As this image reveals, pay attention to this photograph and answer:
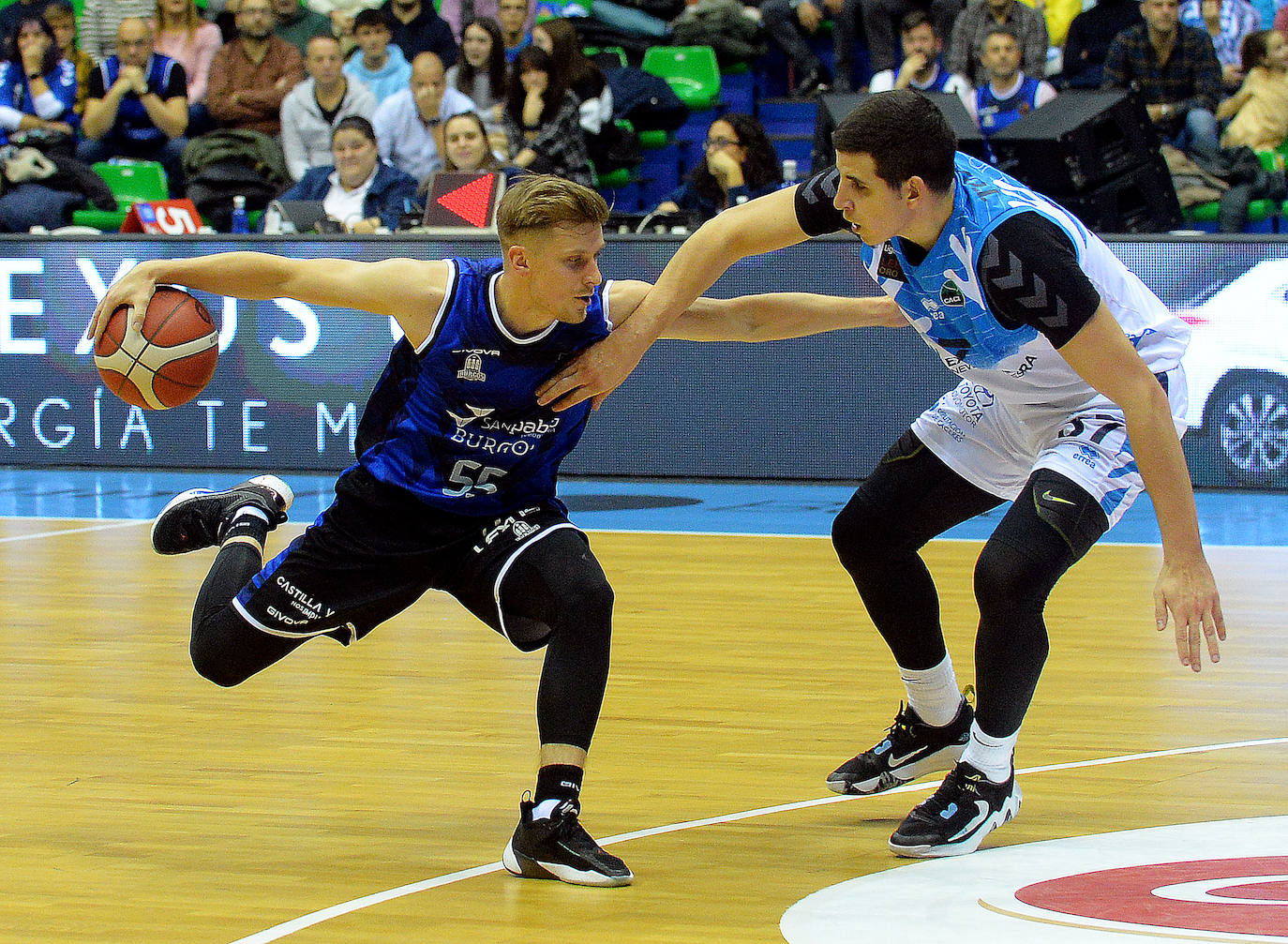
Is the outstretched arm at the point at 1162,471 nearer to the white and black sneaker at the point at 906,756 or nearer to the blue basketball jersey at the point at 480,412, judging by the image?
the white and black sneaker at the point at 906,756

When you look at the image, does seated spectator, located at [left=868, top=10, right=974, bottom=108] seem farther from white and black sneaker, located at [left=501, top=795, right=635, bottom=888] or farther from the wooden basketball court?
white and black sneaker, located at [left=501, top=795, right=635, bottom=888]

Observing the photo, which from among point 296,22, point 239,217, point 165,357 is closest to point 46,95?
point 296,22

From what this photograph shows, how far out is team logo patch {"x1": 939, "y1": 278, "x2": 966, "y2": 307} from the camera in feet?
12.4

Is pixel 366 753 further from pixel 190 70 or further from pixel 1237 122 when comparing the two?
pixel 190 70

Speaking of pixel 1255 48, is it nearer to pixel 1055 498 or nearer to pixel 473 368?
pixel 1055 498

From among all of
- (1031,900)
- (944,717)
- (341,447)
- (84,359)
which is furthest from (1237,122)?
(1031,900)

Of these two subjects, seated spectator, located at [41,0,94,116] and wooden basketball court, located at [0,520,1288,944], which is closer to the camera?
wooden basketball court, located at [0,520,1288,944]

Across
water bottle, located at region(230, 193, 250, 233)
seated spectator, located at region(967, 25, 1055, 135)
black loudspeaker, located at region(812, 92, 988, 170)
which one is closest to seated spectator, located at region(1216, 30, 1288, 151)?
seated spectator, located at region(967, 25, 1055, 135)

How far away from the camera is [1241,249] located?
959cm

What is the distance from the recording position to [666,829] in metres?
3.91

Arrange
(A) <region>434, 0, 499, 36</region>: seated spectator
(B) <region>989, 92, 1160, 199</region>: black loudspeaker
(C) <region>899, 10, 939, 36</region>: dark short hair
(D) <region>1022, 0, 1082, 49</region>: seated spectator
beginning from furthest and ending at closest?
1. (A) <region>434, 0, 499, 36</region>: seated spectator
2. (D) <region>1022, 0, 1082, 49</region>: seated spectator
3. (C) <region>899, 10, 939, 36</region>: dark short hair
4. (B) <region>989, 92, 1160, 199</region>: black loudspeaker

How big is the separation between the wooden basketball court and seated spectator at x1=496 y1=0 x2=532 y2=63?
6.76 m

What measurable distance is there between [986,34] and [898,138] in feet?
28.6

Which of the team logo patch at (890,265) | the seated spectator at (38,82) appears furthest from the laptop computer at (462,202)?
the team logo patch at (890,265)
